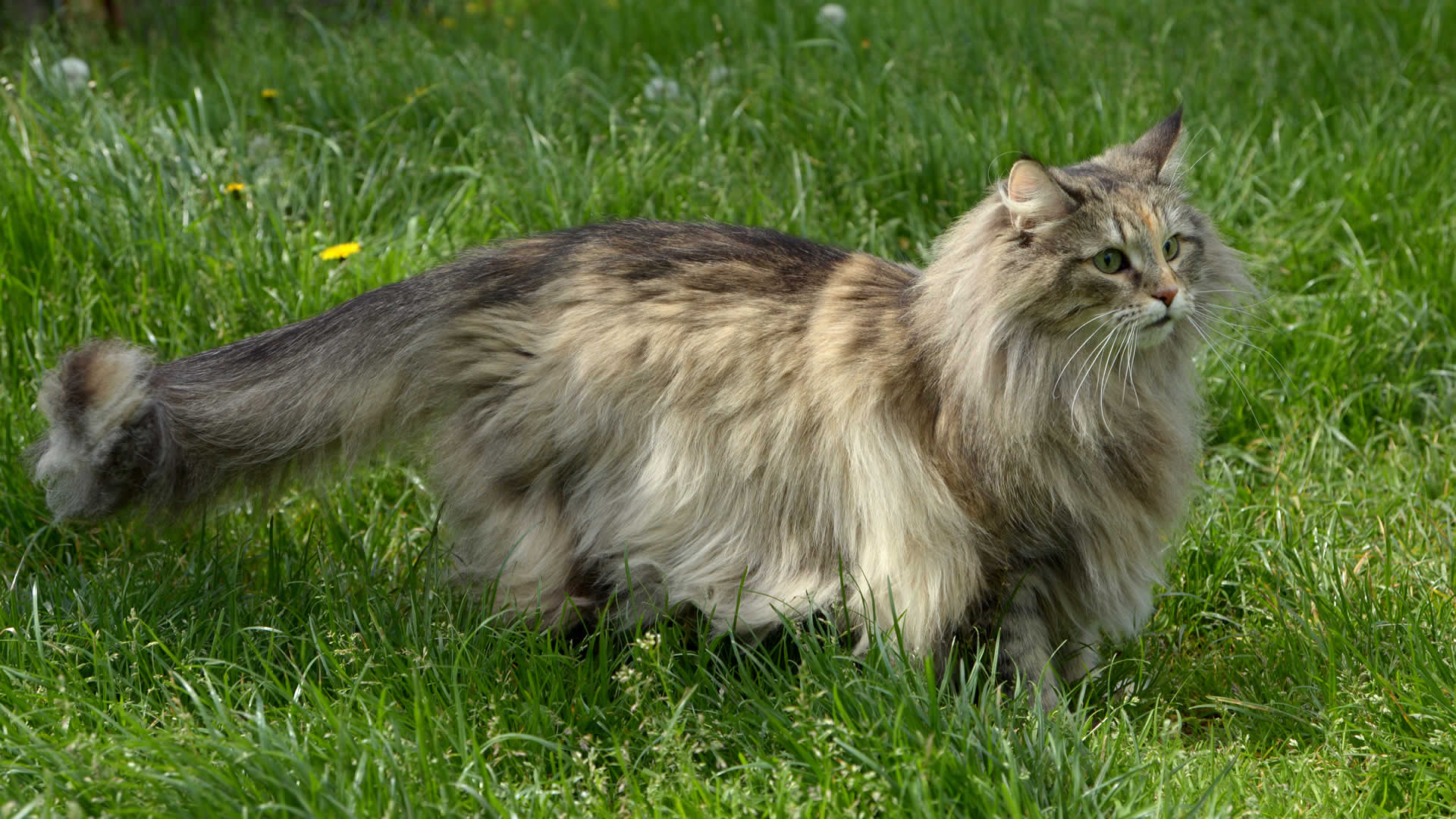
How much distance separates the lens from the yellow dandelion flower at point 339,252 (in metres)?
4.00

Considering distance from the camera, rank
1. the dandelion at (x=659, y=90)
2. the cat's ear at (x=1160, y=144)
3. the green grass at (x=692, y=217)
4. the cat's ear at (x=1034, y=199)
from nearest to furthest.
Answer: the green grass at (x=692, y=217) < the cat's ear at (x=1034, y=199) < the cat's ear at (x=1160, y=144) < the dandelion at (x=659, y=90)

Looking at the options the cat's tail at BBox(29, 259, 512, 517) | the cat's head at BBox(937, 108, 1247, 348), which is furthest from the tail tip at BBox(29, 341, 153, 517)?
the cat's head at BBox(937, 108, 1247, 348)

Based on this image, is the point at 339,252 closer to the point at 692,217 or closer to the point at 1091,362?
the point at 692,217

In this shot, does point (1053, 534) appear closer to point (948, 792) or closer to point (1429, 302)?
point (948, 792)

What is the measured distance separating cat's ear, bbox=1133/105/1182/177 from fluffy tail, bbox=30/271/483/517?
1.50m

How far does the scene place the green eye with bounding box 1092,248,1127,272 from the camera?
261 centimetres

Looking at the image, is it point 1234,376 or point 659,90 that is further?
point 659,90

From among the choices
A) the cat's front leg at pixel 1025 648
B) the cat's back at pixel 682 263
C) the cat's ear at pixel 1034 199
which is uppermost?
the cat's ear at pixel 1034 199

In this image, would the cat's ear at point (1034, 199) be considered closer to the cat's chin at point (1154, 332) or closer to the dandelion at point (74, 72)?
the cat's chin at point (1154, 332)

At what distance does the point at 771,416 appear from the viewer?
9.21ft

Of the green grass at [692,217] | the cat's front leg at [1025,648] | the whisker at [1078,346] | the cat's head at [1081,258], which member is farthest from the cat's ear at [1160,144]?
the cat's front leg at [1025,648]

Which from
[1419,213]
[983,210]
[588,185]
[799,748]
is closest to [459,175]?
[588,185]

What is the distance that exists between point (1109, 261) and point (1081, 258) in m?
0.08

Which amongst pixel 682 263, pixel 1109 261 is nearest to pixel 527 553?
pixel 682 263
